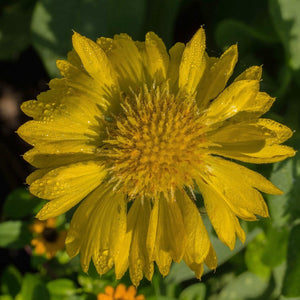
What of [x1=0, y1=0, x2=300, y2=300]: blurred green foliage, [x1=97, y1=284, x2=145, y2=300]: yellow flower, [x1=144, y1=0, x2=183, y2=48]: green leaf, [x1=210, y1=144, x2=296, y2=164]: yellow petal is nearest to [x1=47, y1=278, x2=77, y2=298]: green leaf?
[x1=0, y1=0, x2=300, y2=300]: blurred green foliage

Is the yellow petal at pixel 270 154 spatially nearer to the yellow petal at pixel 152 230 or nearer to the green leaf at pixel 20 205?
the yellow petal at pixel 152 230

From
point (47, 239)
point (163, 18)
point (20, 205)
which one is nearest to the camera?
point (47, 239)

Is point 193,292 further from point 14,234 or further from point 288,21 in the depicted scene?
point 288,21

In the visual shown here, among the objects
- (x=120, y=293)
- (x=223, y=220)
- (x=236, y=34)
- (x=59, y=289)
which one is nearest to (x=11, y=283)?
(x=59, y=289)

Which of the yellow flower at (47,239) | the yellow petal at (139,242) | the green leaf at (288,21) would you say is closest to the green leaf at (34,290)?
the yellow flower at (47,239)

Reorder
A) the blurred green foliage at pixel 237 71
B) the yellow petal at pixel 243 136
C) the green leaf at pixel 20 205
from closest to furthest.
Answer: the yellow petal at pixel 243 136
the blurred green foliage at pixel 237 71
the green leaf at pixel 20 205

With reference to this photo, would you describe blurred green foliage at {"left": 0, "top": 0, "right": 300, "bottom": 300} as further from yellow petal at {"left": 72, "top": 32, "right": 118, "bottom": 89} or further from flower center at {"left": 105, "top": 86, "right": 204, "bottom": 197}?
yellow petal at {"left": 72, "top": 32, "right": 118, "bottom": 89}

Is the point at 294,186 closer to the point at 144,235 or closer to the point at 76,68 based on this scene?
the point at 144,235
